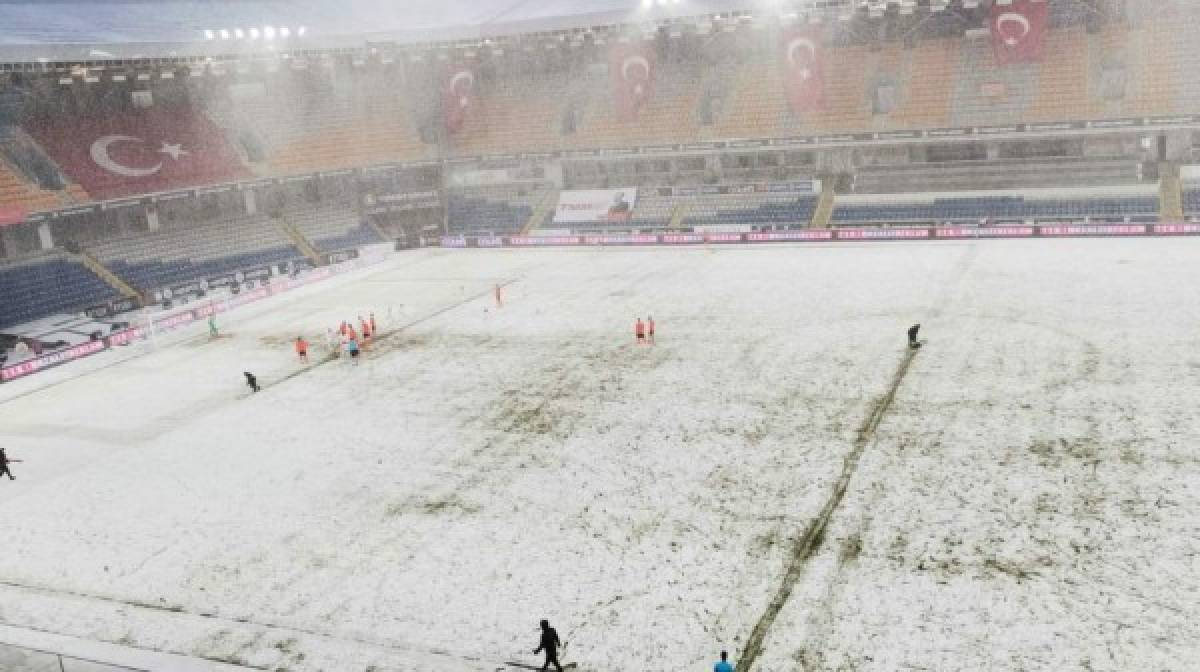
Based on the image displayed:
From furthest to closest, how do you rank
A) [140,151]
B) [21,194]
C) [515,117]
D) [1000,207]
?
[515,117] < [140,151] < [1000,207] < [21,194]

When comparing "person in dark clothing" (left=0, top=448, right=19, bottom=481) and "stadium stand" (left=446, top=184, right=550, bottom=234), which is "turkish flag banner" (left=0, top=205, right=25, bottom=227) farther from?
"stadium stand" (left=446, top=184, right=550, bottom=234)

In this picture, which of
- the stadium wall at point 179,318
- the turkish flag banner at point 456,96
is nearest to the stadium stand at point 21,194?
the stadium wall at point 179,318

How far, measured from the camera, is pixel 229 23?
65875 millimetres

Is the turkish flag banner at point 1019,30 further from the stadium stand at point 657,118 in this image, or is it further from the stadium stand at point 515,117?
the stadium stand at point 515,117

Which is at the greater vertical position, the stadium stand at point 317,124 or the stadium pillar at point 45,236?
the stadium stand at point 317,124

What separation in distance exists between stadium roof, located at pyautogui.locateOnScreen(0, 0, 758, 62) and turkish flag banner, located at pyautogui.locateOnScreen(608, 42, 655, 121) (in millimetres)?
2443

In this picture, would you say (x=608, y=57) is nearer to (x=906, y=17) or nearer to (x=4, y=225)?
(x=906, y=17)

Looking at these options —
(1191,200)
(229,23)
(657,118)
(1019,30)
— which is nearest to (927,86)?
(1019,30)

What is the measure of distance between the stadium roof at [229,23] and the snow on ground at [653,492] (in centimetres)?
2694

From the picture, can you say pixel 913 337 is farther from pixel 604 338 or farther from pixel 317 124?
pixel 317 124

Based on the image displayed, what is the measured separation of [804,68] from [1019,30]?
12751 mm

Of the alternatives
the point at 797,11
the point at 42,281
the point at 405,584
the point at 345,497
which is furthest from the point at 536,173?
the point at 405,584

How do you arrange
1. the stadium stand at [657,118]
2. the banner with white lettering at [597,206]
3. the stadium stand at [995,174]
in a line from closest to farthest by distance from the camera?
1. the stadium stand at [995,174]
2. the stadium stand at [657,118]
3. the banner with white lettering at [597,206]

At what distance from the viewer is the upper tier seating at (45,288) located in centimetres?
4318
